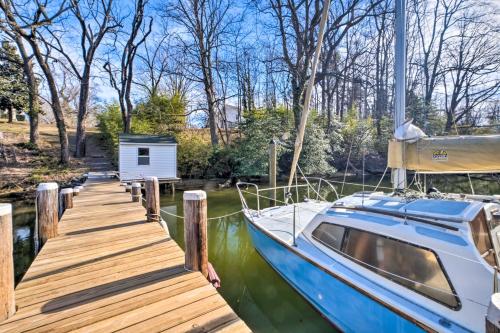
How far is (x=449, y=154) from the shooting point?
381cm

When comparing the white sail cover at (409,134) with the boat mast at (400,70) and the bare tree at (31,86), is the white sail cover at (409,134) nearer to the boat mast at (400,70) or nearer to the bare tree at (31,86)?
the boat mast at (400,70)

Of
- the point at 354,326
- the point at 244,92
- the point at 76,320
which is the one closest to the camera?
the point at 76,320

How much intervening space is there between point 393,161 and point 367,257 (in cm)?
189

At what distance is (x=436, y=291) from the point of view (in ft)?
8.57

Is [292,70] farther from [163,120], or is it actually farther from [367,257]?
[367,257]

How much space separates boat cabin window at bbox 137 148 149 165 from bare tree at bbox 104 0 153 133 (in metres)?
6.83

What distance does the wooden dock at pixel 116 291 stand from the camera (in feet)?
7.20

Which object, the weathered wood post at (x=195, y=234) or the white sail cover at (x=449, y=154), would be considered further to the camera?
the white sail cover at (x=449, y=154)

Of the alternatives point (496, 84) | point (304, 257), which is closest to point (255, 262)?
point (304, 257)

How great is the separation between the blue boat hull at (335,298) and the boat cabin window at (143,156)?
37.2 feet

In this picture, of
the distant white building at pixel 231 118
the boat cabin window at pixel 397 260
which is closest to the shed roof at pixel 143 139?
the distant white building at pixel 231 118

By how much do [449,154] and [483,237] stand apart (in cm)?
142

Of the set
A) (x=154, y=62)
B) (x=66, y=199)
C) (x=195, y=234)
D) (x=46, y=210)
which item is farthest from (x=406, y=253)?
(x=154, y=62)

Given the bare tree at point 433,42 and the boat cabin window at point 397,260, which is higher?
the bare tree at point 433,42
